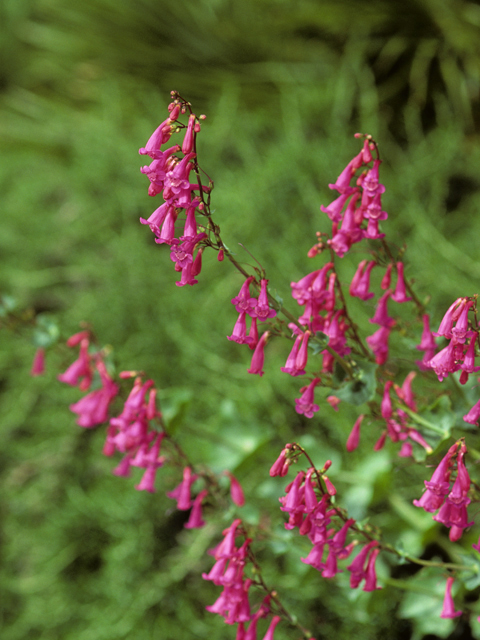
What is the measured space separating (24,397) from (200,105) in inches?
67.1

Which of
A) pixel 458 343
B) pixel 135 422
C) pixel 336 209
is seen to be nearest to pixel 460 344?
pixel 458 343

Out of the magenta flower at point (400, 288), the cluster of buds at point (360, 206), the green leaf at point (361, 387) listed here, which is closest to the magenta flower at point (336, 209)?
the cluster of buds at point (360, 206)

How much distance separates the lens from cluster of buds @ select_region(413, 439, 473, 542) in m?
0.73

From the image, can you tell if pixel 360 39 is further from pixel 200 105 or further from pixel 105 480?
pixel 105 480

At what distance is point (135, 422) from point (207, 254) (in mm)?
1493

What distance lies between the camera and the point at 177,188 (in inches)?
26.7

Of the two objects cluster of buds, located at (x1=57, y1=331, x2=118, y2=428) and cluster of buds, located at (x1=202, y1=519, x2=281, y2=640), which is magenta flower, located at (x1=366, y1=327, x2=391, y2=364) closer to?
cluster of buds, located at (x1=202, y1=519, x2=281, y2=640)

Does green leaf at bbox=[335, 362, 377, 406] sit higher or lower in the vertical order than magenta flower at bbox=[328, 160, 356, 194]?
lower

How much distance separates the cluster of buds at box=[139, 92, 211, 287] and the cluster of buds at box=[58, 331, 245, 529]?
375 mm

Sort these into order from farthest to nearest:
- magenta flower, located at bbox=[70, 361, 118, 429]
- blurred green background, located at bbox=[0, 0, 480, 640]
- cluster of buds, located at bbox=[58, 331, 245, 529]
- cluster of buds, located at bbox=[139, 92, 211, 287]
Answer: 1. blurred green background, located at bbox=[0, 0, 480, 640]
2. magenta flower, located at bbox=[70, 361, 118, 429]
3. cluster of buds, located at bbox=[58, 331, 245, 529]
4. cluster of buds, located at bbox=[139, 92, 211, 287]

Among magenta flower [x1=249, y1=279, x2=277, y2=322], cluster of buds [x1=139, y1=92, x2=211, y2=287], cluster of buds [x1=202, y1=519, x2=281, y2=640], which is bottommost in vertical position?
cluster of buds [x1=202, y1=519, x2=281, y2=640]

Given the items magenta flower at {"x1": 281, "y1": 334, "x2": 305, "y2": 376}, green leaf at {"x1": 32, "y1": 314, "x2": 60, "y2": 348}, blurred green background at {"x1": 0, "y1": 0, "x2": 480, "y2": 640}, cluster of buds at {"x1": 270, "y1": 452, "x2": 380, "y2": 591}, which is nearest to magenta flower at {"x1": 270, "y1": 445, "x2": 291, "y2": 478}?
cluster of buds at {"x1": 270, "y1": 452, "x2": 380, "y2": 591}

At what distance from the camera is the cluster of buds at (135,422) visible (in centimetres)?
103

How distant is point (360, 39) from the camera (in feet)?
8.75
